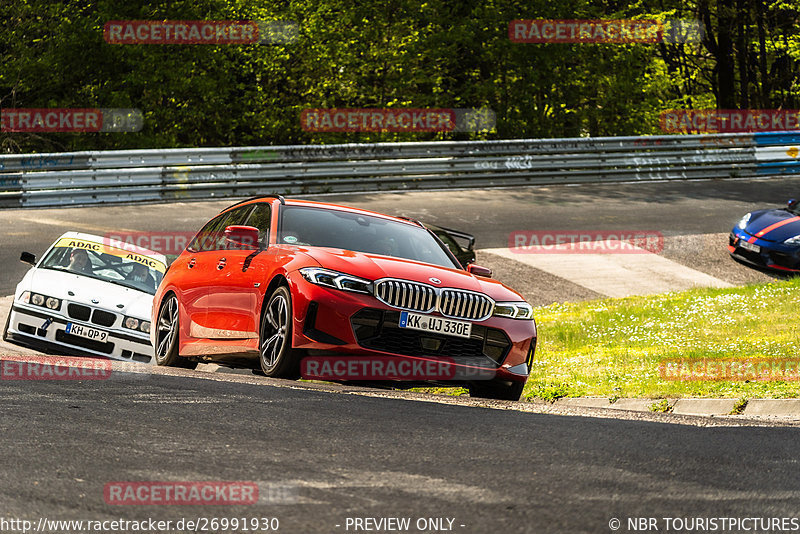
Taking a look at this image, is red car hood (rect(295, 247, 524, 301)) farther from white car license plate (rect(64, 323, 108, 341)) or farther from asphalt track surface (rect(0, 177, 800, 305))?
asphalt track surface (rect(0, 177, 800, 305))

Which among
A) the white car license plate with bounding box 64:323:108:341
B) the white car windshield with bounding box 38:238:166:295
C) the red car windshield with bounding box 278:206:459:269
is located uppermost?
the red car windshield with bounding box 278:206:459:269

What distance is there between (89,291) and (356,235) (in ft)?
16.7

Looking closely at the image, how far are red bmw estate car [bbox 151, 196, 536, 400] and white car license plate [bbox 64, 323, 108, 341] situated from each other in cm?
300

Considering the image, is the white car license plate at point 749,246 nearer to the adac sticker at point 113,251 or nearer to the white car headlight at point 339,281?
the adac sticker at point 113,251

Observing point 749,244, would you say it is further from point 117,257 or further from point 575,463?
point 575,463

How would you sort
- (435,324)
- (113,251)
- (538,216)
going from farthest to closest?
(538,216), (113,251), (435,324)

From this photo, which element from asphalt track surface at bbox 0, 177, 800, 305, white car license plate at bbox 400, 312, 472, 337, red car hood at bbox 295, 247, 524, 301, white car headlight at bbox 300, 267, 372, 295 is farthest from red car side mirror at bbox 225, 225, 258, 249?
asphalt track surface at bbox 0, 177, 800, 305

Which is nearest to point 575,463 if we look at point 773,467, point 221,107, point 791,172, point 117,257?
point 773,467

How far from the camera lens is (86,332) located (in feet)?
40.7

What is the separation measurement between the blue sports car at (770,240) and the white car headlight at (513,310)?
33.9 feet

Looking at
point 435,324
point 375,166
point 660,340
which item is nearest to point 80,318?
point 435,324

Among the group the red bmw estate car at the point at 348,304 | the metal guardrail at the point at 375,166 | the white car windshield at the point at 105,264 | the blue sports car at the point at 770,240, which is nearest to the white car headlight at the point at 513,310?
the red bmw estate car at the point at 348,304

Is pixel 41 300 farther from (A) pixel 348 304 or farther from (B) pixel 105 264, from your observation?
(A) pixel 348 304

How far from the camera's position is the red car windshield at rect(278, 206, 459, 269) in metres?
8.78
